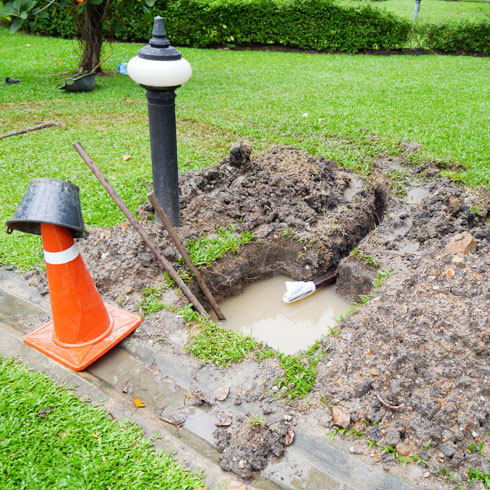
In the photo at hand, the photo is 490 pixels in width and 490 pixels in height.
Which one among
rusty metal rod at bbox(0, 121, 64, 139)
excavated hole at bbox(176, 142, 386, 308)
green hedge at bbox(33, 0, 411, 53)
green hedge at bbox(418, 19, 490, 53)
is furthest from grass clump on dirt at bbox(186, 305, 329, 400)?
green hedge at bbox(418, 19, 490, 53)

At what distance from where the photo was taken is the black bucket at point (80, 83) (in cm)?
877

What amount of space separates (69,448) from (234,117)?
19.9 ft

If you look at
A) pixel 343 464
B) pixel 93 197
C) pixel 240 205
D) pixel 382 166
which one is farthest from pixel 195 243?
pixel 382 166

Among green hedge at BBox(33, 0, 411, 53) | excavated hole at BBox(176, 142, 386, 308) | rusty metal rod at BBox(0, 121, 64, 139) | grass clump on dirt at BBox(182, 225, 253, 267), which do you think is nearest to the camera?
grass clump on dirt at BBox(182, 225, 253, 267)

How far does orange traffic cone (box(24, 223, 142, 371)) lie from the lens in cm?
279

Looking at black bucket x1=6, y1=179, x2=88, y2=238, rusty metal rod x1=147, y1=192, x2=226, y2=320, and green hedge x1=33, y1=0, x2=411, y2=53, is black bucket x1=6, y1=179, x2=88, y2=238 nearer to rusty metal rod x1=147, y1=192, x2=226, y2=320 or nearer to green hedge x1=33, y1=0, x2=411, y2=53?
rusty metal rod x1=147, y1=192, x2=226, y2=320

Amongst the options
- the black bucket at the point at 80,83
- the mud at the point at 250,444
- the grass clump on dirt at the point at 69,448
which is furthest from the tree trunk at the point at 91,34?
the mud at the point at 250,444

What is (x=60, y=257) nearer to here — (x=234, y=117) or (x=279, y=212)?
(x=279, y=212)

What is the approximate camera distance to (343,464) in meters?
2.28

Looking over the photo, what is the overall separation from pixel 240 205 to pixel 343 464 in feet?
8.80

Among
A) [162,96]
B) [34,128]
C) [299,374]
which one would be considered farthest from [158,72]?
[34,128]

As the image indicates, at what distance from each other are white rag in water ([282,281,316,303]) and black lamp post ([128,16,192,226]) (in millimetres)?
1129

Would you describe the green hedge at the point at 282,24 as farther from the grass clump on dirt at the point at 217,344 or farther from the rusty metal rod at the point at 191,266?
the grass clump on dirt at the point at 217,344

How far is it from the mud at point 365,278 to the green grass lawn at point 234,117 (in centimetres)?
69
